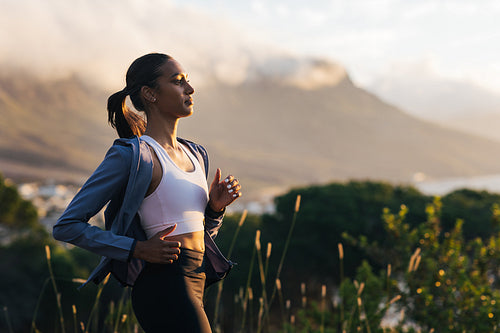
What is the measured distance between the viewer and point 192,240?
77.7 inches

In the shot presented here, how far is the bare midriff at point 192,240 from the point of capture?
1930 millimetres

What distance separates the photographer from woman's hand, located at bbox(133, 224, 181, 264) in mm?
1785

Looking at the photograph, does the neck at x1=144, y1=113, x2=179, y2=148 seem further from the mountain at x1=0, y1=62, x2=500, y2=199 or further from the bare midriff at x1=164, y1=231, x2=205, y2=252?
the mountain at x1=0, y1=62, x2=500, y2=199

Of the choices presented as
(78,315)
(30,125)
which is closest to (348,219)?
(78,315)

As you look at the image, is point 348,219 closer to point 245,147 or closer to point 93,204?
point 93,204

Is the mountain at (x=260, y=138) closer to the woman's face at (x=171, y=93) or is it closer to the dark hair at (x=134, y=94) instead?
the dark hair at (x=134, y=94)

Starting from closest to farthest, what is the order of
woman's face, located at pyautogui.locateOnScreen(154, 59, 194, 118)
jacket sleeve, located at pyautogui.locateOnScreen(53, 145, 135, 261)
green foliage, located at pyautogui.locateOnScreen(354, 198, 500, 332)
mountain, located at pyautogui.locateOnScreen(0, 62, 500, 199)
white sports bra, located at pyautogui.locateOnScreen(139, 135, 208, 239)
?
jacket sleeve, located at pyautogui.locateOnScreen(53, 145, 135, 261) → white sports bra, located at pyautogui.locateOnScreen(139, 135, 208, 239) → woman's face, located at pyautogui.locateOnScreen(154, 59, 194, 118) → green foliage, located at pyautogui.locateOnScreen(354, 198, 500, 332) → mountain, located at pyautogui.locateOnScreen(0, 62, 500, 199)

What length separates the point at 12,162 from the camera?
13462cm

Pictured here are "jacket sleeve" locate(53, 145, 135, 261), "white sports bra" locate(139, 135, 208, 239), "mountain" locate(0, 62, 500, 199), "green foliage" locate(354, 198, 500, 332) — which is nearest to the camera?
"jacket sleeve" locate(53, 145, 135, 261)

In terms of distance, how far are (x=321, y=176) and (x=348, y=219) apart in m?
135

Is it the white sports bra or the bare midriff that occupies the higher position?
the white sports bra

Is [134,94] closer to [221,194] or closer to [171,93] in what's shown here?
[171,93]

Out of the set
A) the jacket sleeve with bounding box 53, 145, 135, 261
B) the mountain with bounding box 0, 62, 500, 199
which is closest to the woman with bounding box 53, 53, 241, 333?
the jacket sleeve with bounding box 53, 145, 135, 261

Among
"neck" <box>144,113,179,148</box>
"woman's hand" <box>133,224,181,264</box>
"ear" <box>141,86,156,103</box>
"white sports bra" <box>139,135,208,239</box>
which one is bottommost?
"woman's hand" <box>133,224,181,264</box>
